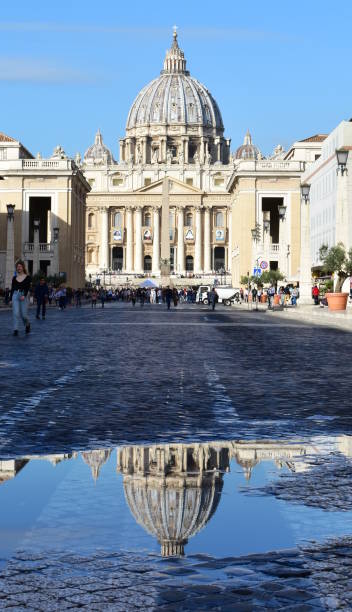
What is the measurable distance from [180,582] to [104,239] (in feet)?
593

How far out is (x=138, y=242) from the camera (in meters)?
187

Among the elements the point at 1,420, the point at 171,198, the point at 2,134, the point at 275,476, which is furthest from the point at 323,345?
the point at 171,198

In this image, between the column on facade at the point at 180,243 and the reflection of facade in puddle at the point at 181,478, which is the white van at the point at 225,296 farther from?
the reflection of facade in puddle at the point at 181,478

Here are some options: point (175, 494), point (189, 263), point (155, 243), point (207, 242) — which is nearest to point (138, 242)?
point (155, 243)

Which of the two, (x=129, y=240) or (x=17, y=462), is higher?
(x=129, y=240)

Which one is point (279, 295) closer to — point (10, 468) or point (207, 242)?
point (10, 468)

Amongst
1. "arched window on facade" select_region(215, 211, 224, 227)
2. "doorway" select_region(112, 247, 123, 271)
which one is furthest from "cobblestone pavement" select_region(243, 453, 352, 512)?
"doorway" select_region(112, 247, 123, 271)

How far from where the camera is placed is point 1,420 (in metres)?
9.80

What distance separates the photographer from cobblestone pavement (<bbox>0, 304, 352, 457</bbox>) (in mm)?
8984

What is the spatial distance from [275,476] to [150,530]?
5.92 feet

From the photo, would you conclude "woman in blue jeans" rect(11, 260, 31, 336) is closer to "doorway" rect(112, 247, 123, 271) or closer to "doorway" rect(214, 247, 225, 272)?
"doorway" rect(214, 247, 225, 272)

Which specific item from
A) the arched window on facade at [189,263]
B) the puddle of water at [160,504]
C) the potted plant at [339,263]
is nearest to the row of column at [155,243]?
the arched window on facade at [189,263]

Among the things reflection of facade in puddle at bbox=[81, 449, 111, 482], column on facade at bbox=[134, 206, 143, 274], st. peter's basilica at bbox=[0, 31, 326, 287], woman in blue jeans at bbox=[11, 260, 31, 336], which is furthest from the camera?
column on facade at bbox=[134, 206, 143, 274]

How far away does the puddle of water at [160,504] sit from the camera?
5137 millimetres
